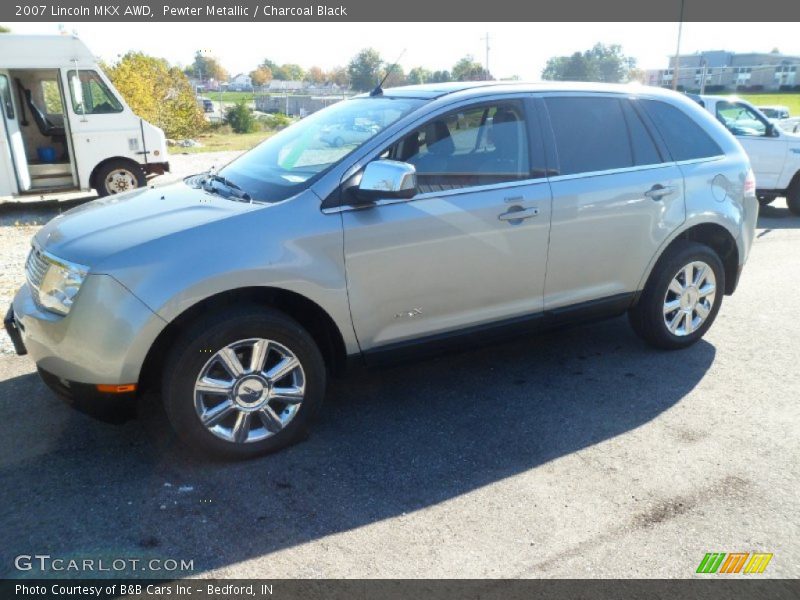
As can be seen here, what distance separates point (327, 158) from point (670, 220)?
2.43m

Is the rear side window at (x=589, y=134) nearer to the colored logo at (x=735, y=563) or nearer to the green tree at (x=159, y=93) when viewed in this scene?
the colored logo at (x=735, y=563)

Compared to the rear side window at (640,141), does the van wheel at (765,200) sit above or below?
below

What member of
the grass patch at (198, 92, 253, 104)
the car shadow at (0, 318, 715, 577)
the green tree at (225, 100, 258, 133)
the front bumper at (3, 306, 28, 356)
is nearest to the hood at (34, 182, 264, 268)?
the front bumper at (3, 306, 28, 356)

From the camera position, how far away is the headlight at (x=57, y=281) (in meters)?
3.11

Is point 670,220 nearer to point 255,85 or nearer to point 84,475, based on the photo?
point 84,475

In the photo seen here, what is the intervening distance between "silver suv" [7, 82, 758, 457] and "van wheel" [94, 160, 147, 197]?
8021 mm

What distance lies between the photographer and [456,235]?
12.3ft

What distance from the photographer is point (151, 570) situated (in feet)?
8.85

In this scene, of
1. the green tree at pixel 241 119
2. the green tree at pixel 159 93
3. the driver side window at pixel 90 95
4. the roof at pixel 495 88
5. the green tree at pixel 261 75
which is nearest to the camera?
the roof at pixel 495 88

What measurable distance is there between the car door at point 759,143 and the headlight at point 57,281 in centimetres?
1029

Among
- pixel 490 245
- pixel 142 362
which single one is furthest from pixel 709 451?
pixel 142 362

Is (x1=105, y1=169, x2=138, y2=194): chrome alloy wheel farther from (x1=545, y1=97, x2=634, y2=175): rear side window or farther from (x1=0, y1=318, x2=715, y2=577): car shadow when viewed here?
(x1=545, y1=97, x2=634, y2=175): rear side window

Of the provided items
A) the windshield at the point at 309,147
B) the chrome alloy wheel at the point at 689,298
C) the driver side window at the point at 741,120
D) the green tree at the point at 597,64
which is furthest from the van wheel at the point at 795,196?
the green tree at the point at 597,64

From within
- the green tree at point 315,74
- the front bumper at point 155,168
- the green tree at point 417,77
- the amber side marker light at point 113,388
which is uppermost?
the green tree at point 315,74
